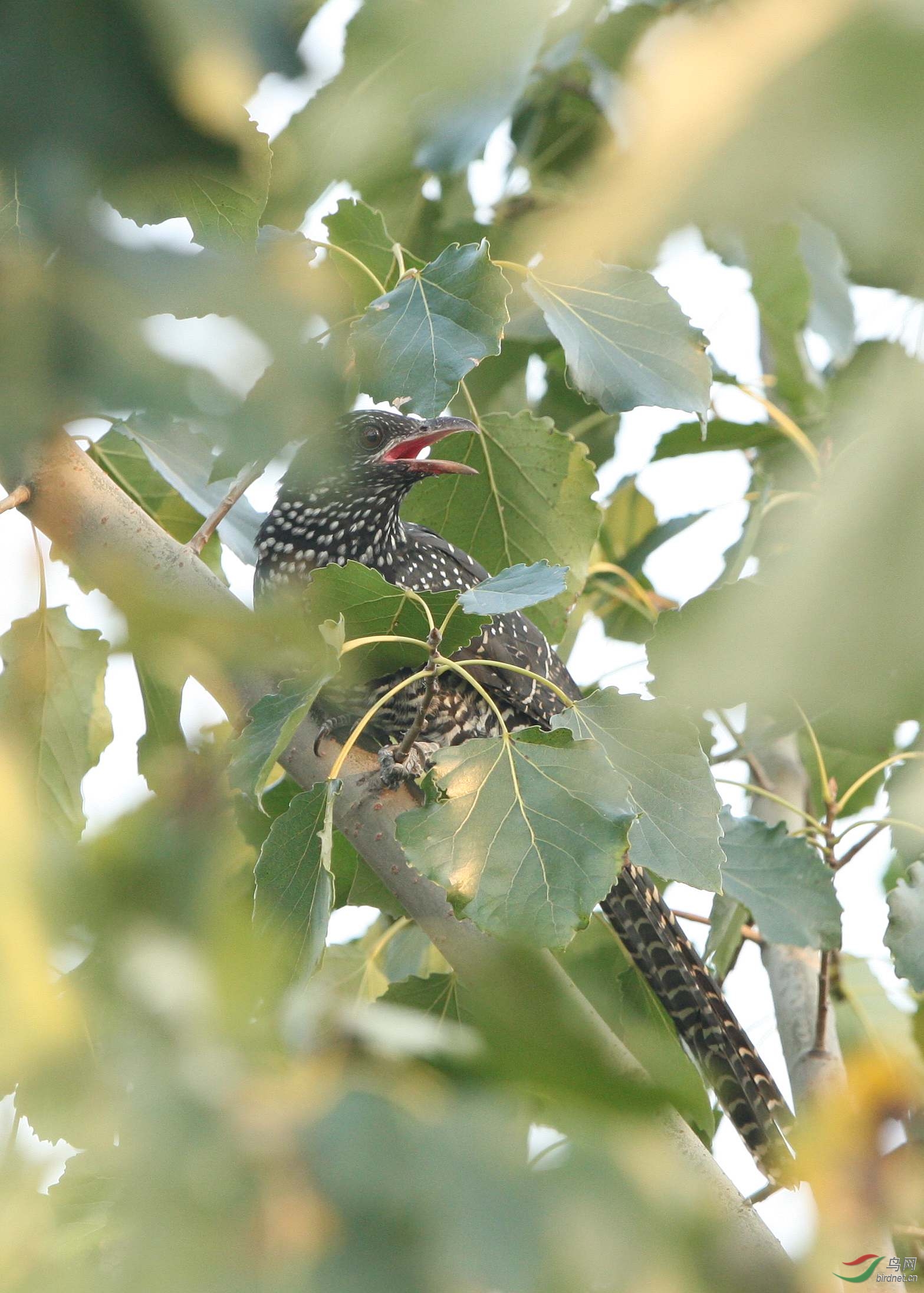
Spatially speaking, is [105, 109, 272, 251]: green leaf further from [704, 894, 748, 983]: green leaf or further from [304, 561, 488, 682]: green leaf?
[704, 894, 748, 983]: green leaf

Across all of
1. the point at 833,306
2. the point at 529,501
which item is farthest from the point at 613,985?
the point at 833,306

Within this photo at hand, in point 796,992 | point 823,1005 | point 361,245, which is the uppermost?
point 361,245

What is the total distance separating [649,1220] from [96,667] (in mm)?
2379

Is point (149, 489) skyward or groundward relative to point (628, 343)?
groundward

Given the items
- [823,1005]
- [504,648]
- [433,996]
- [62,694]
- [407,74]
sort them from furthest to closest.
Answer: [504,648]
[823,1005]
[62,694]
[433,996]
[407,74]

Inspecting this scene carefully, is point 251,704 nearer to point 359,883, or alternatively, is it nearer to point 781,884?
point 359,883

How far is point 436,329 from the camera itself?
199 cm

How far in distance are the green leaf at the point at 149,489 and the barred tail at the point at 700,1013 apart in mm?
1346

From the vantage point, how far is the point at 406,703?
3.28 m

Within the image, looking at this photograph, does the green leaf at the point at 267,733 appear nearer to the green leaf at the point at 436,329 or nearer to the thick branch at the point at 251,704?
the thick branch at the point at 251,704

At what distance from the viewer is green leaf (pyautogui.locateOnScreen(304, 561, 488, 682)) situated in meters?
1.97

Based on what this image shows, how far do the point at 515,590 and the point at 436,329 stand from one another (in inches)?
17.8

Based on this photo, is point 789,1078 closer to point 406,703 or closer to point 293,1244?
point 406,703

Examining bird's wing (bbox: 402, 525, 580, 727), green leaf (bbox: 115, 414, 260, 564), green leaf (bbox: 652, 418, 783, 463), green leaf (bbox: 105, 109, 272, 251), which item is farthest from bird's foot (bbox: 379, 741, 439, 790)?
green leaf (bbox: 652, 418, 783, 463)
